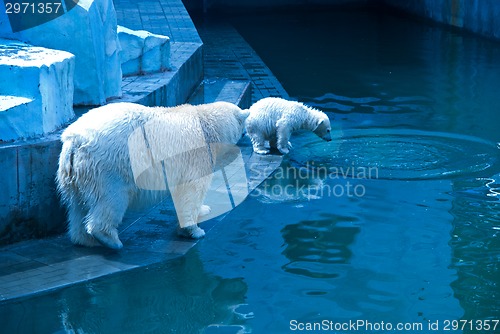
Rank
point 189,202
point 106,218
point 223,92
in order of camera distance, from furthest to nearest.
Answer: point 223,92, point 189,202, point 106,218

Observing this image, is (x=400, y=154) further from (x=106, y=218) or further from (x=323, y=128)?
(x=106, y=218)

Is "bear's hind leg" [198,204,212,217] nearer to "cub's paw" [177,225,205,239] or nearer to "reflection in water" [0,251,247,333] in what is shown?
"cub's paw" [177,225,205,239]

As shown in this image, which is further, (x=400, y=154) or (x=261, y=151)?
(x=261, y=151)

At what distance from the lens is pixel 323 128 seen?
7914mm

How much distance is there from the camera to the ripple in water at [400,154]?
7059 mm

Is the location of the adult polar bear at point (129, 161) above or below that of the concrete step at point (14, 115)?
below


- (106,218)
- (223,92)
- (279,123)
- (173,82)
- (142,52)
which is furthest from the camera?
(223,92)

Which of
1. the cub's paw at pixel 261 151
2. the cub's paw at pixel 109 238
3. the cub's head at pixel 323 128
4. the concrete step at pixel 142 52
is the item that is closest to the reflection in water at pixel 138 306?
the cub's paw at pixel 109 238

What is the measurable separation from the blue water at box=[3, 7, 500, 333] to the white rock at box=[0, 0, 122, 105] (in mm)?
1703

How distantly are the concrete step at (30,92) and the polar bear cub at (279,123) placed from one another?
2.46 m

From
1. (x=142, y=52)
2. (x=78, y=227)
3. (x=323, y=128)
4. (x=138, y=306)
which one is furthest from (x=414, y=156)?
(x=138, y=306)

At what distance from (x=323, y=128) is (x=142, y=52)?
229 centimetres

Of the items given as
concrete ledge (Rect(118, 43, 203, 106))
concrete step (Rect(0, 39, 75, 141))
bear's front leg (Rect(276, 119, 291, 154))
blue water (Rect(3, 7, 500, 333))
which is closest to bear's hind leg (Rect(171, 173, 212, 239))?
blue water (Rect(3, 7, 500, 333))

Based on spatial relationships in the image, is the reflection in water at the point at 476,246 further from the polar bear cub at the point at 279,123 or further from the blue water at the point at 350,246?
the polar bear cub at the point at 279,123
